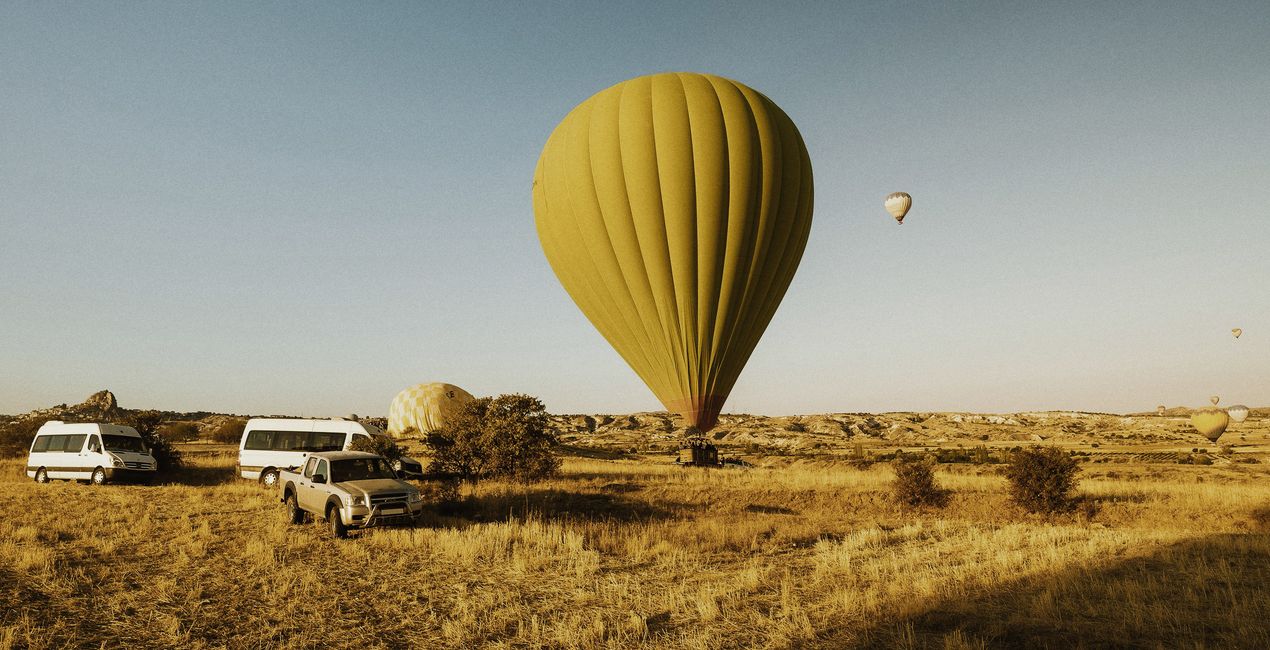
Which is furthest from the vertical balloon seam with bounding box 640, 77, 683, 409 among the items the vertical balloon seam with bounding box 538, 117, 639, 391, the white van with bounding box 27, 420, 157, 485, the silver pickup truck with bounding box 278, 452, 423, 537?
the white van with bounding box 27, 420, 157, 485

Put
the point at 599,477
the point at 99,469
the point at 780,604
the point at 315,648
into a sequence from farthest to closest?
the point at 599,477 < the point at 99,469 < the point at 780,604 < the point at 315,648

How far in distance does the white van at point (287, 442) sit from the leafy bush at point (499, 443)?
166 cm

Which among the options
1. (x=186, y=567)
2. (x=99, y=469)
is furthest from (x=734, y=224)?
(x=99, y=469)

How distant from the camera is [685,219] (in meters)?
23.0

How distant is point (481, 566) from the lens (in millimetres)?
12547

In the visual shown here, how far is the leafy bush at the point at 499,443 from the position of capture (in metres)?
26.0

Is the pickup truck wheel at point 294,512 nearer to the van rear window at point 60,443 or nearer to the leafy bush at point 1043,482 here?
the van rear window at point 60,443

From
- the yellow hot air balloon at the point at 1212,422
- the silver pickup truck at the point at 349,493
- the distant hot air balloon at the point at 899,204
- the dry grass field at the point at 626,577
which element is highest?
the distant hot air balloon at the point at 899,204

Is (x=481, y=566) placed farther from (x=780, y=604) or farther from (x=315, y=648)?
(x=780, y=604)

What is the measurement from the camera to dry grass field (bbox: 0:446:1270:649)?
861 centimetres

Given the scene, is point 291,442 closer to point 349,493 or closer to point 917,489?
point 349,493

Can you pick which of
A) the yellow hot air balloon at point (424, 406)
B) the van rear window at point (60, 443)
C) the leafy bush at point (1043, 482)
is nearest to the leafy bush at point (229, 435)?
the yellow hot air balloon at point (424, 406)

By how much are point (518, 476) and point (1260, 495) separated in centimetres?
2716

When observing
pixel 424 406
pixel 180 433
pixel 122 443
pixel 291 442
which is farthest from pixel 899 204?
pixel 180 433
